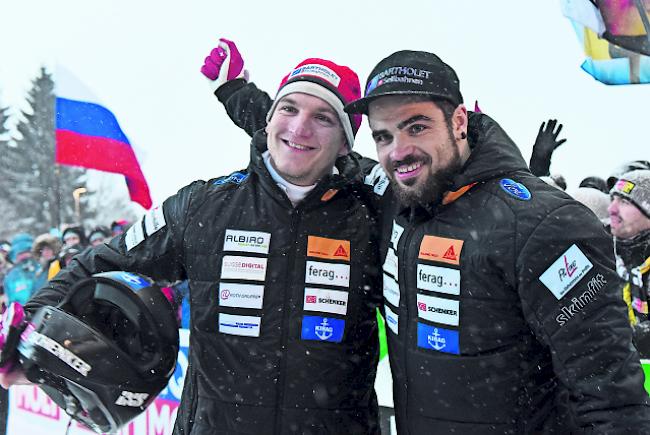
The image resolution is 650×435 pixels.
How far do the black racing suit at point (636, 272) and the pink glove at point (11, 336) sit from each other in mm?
3624

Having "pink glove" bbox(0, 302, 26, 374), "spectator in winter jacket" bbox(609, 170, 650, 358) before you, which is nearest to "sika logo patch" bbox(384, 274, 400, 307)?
"pink glove" bbox(0, 302, 26, 374)

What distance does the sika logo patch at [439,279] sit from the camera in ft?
8.70

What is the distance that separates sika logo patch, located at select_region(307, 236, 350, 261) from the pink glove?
120 cm

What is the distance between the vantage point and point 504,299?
258 centimetres

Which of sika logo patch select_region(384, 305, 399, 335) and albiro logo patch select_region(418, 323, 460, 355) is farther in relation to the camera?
sika logo patch select_region(384, 305, 399, 335)

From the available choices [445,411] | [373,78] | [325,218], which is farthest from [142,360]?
[373,78]

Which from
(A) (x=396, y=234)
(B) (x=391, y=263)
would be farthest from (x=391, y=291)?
(A) (x=396, y=234)

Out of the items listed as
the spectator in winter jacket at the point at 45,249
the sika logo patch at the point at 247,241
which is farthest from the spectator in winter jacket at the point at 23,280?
the sika logo patch at the point at 247,241

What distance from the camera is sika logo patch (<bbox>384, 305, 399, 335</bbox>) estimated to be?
113 inches

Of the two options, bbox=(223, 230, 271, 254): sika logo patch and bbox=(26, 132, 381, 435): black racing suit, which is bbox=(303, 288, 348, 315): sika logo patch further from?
bbox=(223, 230, 271, 254): sika logo patch

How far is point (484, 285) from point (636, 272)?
304 cm

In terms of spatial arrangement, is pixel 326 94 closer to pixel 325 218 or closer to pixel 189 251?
pixel 325 218

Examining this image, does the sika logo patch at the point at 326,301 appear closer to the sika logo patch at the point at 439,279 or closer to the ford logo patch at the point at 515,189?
the sika logo patch at the point at 439,279

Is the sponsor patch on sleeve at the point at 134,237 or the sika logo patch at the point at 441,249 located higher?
the sponsor patch on sleeve at the point at 134,237
